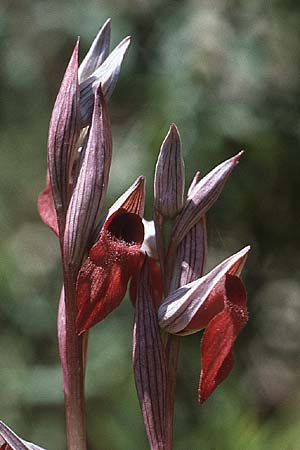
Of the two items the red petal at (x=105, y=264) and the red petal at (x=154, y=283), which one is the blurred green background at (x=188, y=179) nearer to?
the red petal at (x=154, y=283)

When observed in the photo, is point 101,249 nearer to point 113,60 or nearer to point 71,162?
point 71,162

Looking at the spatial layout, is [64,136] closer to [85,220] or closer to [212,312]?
[85,220]

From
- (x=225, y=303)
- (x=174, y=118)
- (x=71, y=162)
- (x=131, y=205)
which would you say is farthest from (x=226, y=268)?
(x=174, y=118)

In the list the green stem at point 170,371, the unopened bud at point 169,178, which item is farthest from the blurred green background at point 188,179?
the unopened bud at point 169,178

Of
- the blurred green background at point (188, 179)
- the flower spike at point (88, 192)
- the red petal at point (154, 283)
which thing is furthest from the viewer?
the blurred green background at point (188, 179)

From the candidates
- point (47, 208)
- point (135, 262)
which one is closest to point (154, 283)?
point (135, 262)
